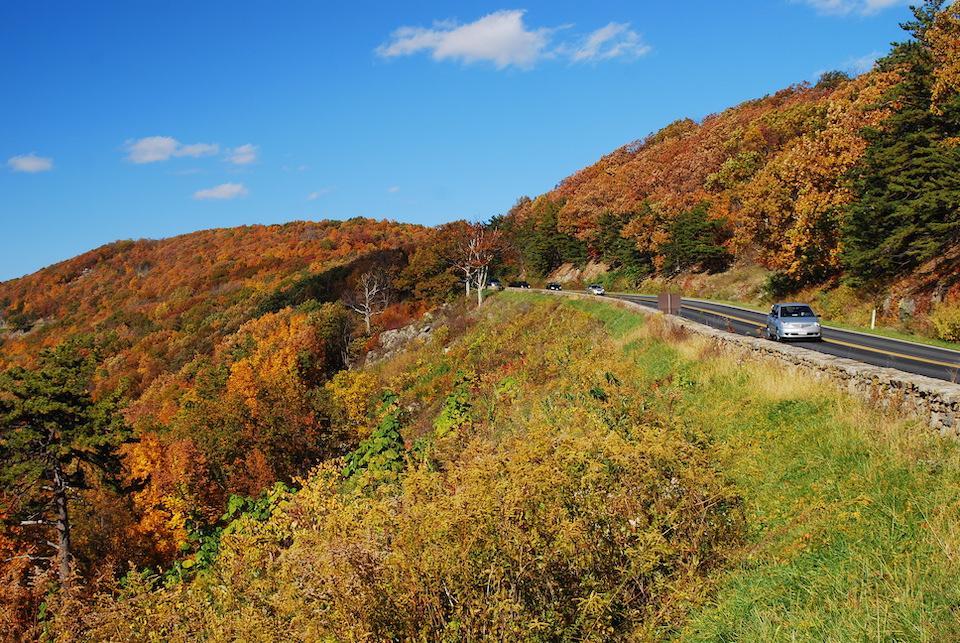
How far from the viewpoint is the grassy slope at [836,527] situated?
178 inches

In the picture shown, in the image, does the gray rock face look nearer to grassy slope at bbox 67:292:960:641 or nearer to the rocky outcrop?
the rocky outcrop

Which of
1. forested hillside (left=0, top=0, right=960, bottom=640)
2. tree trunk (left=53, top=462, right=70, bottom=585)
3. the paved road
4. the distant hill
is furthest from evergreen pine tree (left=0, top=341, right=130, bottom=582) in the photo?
the distant hill

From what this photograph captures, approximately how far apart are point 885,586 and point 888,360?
1370 centimetres

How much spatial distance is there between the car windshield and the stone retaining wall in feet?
29.5

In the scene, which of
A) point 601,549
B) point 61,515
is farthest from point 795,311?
point 61,515

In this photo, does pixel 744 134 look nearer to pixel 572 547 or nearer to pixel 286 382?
pixel 286 382

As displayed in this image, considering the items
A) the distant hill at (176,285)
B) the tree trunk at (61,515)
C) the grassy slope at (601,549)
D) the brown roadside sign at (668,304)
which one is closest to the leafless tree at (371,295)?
the distant hill at (176,285)

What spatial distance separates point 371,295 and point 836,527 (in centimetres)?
6426

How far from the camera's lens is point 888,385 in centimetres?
909

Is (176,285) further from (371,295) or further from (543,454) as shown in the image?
(543,454)

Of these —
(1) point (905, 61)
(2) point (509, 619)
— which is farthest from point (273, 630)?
(1) point (905, 61)

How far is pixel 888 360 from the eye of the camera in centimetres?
1571

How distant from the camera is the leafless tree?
67.9 metres

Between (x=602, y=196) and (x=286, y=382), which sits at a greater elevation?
(x=602, y=196)
